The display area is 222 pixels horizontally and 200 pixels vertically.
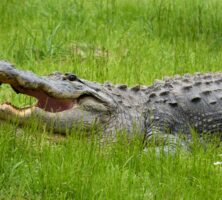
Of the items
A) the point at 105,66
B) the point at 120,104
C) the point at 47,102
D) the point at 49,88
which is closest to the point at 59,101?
the point at 47,102

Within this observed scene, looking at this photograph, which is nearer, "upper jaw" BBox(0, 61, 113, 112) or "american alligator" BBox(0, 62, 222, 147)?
"upper jaw" BBox(0, 61, 113, 112)

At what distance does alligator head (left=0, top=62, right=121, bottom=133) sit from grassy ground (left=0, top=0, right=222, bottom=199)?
0.29m

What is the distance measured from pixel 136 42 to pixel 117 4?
1.83m

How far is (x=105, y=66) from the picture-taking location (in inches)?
357

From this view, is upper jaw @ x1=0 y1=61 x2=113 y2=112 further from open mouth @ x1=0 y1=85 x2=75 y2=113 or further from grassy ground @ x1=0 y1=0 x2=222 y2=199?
grassy ground @ x1=0 y1=0 x2=222 y2=199

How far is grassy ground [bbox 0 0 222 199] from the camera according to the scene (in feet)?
16.8

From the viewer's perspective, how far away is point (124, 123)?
695 cm

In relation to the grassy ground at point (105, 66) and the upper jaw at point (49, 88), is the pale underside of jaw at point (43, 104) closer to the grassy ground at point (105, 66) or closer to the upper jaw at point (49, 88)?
the upper jaw at point (49, 88)

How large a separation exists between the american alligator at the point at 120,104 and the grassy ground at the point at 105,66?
452 millimetres

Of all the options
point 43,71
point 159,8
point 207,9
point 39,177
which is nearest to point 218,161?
point 39,177

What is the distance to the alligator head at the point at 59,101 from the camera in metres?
6.23

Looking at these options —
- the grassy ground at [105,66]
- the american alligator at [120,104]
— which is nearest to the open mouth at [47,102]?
the american alligator at [120,104]

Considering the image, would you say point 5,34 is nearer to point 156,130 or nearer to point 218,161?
point 156,130

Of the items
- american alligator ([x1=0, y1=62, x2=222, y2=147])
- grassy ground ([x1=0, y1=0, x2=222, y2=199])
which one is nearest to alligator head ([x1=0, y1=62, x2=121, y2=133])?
american alligator ([x1=0, y1=62, x2=222, y2=147])
